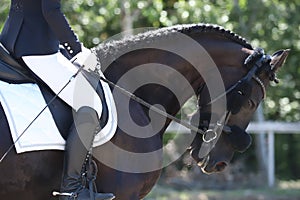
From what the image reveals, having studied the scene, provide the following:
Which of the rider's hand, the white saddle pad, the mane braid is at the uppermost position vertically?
the mane braid

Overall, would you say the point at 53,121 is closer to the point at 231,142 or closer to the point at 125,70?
the point at 125,70

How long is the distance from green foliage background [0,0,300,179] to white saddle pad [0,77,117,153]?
7645mm

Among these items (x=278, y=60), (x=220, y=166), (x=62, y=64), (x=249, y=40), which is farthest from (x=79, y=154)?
(x=249, y=40)

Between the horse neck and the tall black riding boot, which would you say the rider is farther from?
the horse neck

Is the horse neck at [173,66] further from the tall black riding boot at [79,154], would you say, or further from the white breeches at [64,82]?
the tall black riding boot at [79,154]

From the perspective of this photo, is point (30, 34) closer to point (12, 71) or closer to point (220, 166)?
point (12, 71)

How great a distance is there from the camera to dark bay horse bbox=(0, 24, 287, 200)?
5.51 m

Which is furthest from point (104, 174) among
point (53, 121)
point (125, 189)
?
point (53, 121)

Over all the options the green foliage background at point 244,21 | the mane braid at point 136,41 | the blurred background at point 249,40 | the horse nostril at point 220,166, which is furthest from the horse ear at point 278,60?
the green foliage background at point 244,21

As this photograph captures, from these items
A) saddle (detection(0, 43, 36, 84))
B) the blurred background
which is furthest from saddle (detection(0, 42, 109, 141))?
the blurred background

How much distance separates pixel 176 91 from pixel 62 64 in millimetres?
1060

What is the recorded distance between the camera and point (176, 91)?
590cm

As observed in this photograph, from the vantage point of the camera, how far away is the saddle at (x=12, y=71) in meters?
5.21

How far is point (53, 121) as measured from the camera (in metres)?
5.21
